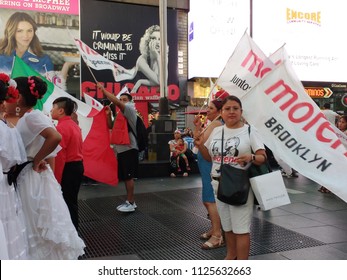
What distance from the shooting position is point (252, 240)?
486 centimetres

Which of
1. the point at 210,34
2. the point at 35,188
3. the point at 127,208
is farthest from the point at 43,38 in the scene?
the point at 35,188

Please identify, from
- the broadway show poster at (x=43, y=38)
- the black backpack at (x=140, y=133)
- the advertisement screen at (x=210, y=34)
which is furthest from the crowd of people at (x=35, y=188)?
the advertisement screen at (x=210, y=34)

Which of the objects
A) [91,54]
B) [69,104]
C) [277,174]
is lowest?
[277,174]

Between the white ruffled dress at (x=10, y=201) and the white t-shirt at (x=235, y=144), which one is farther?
the white t-shirt at (x=235, y=144)

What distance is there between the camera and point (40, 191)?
3.25 meters

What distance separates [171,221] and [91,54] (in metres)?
3.28

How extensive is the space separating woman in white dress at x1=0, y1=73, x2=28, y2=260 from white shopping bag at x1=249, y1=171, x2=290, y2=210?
197 centimetres

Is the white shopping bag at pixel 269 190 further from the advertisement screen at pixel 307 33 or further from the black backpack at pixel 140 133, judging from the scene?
the advertisement screen at pixel 307 33

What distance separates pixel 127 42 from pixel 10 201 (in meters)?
16.9

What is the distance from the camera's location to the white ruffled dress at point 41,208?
3.21 meters

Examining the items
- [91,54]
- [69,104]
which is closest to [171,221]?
[69,104]

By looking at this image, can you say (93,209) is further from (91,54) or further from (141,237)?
(91,54)

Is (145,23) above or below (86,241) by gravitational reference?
above

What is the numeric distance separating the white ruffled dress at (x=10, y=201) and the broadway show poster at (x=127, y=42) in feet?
50.9
